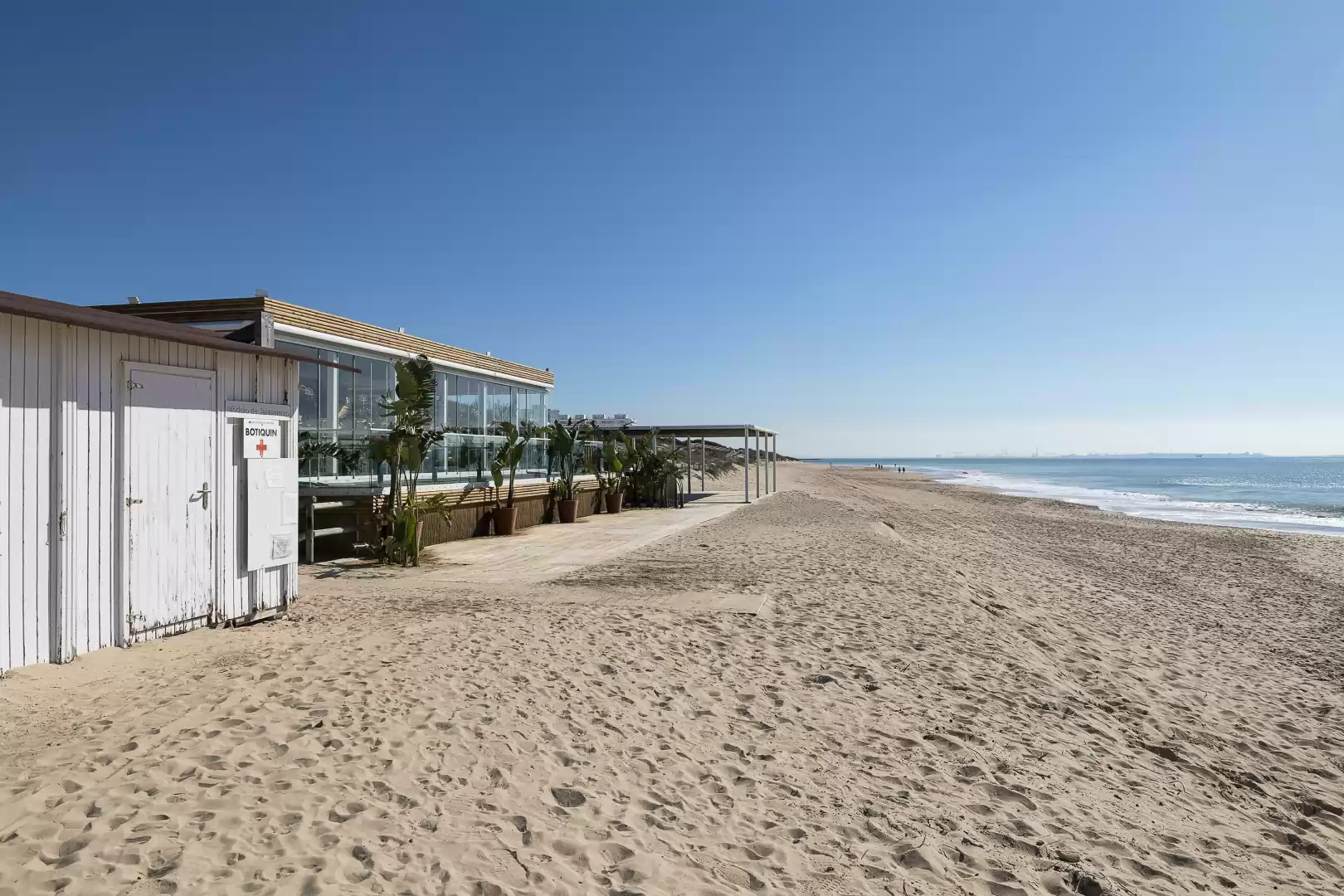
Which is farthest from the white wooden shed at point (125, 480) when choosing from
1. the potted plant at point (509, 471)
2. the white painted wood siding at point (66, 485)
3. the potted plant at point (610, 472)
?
the potted plant at point (610, 472)

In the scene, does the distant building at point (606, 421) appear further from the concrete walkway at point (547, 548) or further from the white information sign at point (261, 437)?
the white information sign at point (261, 437)

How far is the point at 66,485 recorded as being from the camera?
530 centimetres

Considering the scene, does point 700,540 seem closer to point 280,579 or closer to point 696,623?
point 696,623

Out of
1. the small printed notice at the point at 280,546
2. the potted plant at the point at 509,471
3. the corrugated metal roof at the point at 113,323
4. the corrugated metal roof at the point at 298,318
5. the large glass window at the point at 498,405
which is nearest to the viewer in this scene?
the corrugated metal roof at the point at 113,323

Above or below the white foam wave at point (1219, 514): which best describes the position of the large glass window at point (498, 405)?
above

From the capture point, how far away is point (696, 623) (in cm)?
728

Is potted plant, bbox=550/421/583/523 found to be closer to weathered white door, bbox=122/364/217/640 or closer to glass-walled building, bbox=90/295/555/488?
glass-walled building, bbox=90/295/555/488

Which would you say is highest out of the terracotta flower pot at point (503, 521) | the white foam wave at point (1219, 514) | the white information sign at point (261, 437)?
the white information sign at point (261, 437)

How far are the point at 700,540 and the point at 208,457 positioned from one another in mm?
8689

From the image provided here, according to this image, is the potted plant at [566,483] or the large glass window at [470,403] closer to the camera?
the large glass window at [470,403]

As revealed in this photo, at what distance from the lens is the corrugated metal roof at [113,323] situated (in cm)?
483

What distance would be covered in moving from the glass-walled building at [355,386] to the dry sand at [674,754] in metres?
3.40

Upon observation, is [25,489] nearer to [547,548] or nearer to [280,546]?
[280,546]

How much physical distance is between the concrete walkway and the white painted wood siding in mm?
4333
